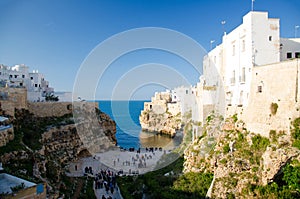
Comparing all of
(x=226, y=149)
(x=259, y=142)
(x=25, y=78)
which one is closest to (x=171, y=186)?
(x=226, y=149)

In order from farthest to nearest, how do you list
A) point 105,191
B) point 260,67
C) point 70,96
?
1. point 70,96
2. point 105,191
3. point 260,67

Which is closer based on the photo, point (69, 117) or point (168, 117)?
point (69, 117)

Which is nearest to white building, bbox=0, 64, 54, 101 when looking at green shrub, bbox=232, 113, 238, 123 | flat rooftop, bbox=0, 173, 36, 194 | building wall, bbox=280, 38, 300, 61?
flat rooftop, bbox=0, 173, 36, 194

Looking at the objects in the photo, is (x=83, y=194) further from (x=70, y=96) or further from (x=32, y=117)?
(x=70, y=96)

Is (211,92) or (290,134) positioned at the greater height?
(211,92)

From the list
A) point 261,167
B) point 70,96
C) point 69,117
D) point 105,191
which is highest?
point 70,96

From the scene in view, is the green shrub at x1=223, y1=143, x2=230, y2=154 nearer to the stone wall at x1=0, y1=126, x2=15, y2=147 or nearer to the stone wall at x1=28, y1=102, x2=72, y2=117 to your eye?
the stone wall at x1=0, y1=126, x2=15, y2=147

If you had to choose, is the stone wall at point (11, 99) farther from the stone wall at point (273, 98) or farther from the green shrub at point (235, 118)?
the stone wall at point (273, 98)

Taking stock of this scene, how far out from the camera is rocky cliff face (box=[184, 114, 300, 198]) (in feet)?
40.6

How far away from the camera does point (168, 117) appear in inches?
2253

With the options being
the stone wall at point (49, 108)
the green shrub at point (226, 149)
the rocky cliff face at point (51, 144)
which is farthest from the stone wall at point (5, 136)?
the green shrub at point (226, 149)

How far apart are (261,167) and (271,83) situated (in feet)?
17.8

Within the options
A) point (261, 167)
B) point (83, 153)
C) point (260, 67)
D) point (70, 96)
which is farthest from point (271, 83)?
point (70, 96)

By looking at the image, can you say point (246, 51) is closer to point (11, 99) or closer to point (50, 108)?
point (11, 99)
